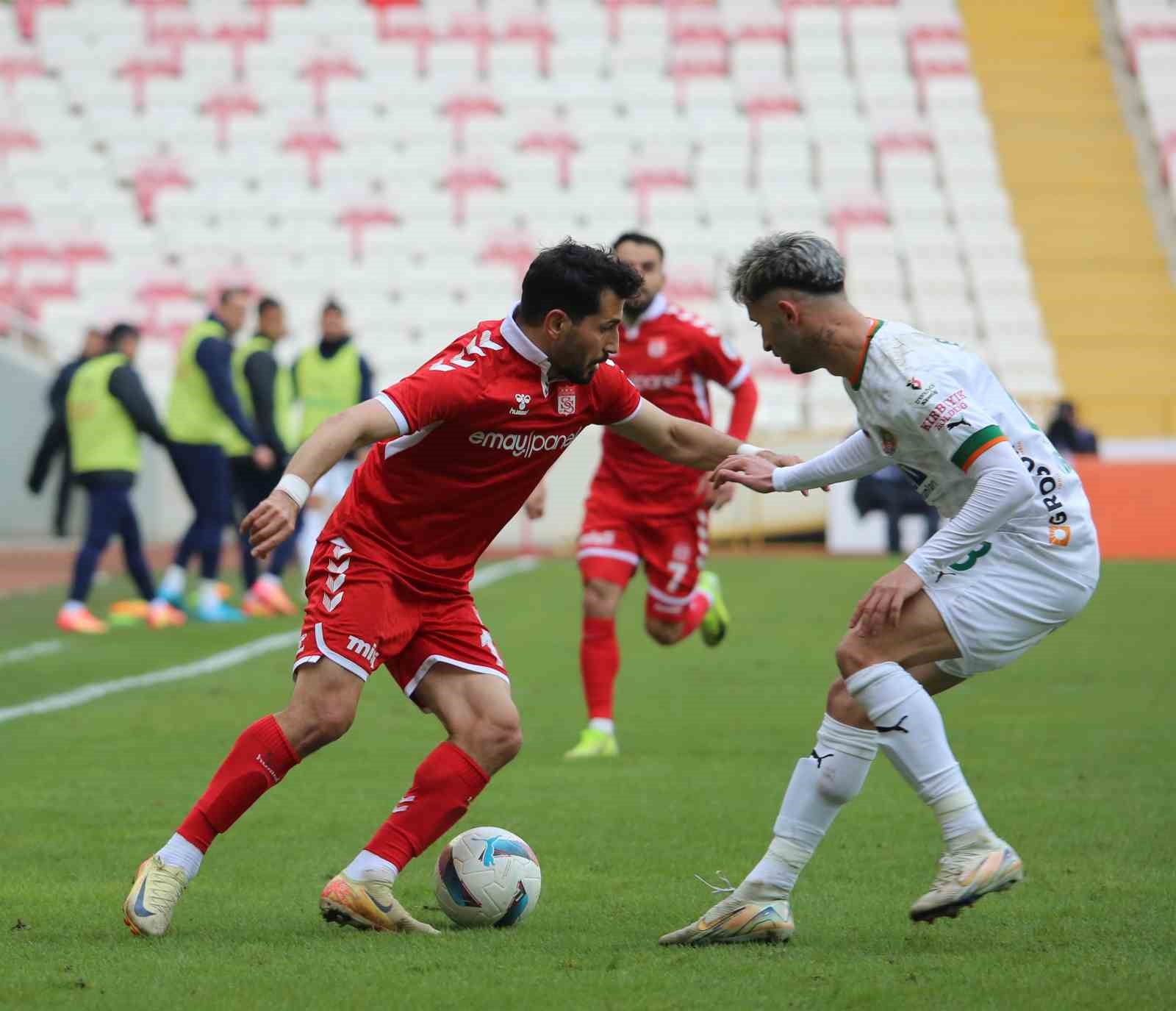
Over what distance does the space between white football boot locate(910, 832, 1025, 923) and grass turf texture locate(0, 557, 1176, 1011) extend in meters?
0.15

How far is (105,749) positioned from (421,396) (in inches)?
168

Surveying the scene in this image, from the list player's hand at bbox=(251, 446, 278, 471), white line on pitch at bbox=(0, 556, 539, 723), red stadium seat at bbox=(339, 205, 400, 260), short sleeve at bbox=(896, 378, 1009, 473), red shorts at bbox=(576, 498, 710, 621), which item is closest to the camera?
short sleeve at bbox=(896, 378, 1009, 473)

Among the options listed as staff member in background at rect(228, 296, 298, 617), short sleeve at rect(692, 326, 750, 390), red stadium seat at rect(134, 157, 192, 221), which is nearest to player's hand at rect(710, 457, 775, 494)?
short sleeve at rect(692, 326, 750, 390)

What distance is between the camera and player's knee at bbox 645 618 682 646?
914 centimetres

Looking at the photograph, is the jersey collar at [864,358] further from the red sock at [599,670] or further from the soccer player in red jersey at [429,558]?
the red sock at [599,670]

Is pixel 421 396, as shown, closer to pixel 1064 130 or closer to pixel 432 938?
pixel 432 938

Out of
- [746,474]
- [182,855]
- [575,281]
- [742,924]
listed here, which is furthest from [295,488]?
[742,924]

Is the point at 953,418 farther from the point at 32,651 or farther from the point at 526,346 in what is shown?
the point at 32,651

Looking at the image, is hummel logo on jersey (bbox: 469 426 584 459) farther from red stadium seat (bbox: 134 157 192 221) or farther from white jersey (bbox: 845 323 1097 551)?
red stadium seat (bbox: 134 157 192 221)

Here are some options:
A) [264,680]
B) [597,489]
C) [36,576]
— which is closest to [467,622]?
[597,489]

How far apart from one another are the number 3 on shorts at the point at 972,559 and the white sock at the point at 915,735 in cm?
33

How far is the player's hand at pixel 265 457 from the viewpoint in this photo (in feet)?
47.6

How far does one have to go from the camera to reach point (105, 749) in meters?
8.45

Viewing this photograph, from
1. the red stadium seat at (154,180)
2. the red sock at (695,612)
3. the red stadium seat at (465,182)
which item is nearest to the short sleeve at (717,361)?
the red sock at (695,612)
